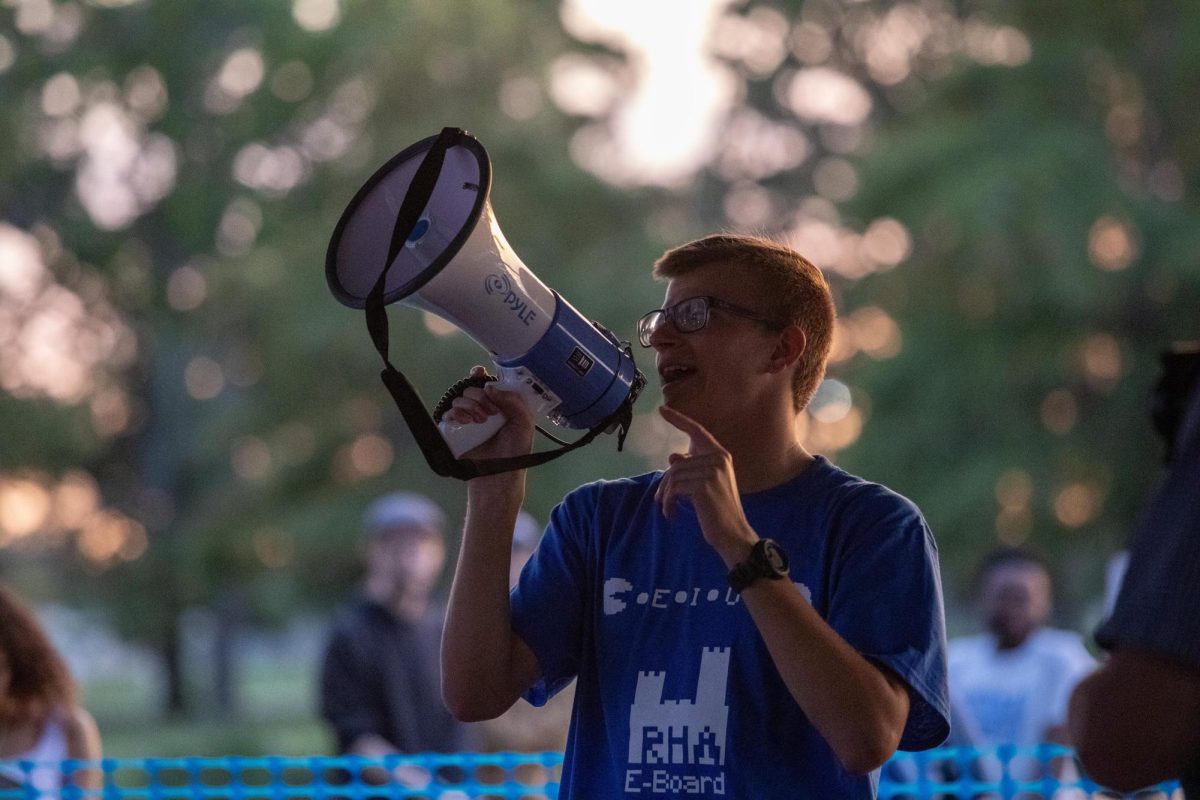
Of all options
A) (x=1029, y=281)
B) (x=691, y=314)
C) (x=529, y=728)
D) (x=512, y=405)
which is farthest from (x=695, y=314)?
(x=1029, y=281)

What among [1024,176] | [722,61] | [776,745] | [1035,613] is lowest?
[1035,613]

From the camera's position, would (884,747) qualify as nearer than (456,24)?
Yes

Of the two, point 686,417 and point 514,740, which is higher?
point 686,417

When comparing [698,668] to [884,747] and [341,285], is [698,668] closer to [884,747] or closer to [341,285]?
[884,747]

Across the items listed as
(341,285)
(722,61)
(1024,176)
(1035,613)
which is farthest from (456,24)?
(341,285)

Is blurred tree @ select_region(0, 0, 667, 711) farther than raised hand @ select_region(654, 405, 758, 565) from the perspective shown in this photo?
Yes

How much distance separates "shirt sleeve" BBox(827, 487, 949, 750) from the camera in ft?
7.32

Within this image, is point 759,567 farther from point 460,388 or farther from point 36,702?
point 36,702

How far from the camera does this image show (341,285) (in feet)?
8.36

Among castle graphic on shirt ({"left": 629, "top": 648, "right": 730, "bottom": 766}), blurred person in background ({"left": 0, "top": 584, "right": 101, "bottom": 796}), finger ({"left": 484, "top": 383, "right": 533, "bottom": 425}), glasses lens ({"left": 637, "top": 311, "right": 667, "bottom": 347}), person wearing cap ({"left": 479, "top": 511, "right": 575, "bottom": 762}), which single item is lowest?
person wearing cap ({"left": 479, "top": 511, "right": 575, "bottom": 762})

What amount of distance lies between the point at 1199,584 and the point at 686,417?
1031 mm

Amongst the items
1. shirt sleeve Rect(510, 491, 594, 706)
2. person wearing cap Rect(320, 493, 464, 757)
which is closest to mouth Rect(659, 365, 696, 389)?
shirt sleeve Rect(510, 491, 594, 706)

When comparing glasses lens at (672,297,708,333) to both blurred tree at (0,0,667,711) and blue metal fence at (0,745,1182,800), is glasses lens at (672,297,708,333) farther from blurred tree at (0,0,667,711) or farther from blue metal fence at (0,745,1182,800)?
blurred tree at (0,0,667,711)

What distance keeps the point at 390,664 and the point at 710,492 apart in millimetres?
3562
